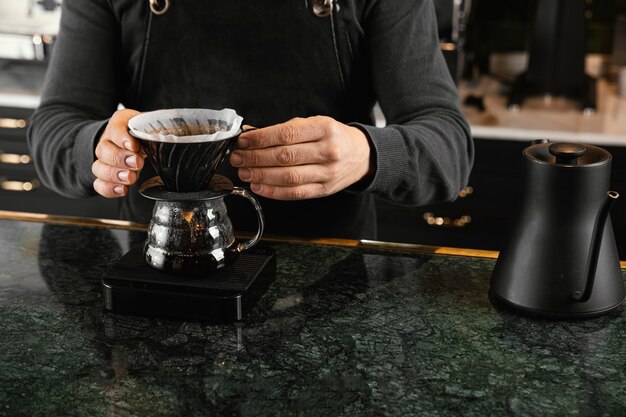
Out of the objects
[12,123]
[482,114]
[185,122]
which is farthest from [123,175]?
[12,123]

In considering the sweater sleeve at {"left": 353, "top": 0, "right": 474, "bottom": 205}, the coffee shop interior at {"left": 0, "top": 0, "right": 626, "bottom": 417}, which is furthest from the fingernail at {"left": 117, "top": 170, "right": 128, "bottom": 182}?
the sweater sleeve at {"left": 353, "top": 0, "right": 474, "bottom": 205}

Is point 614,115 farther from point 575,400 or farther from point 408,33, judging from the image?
point 575,400

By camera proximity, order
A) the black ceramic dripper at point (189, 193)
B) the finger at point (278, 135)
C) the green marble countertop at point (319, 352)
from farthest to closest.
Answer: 1. the finger at point (278, 135)
2. the black ceramic dripper at point (189, 193)
3. the green marble countertop at point (319, 352)

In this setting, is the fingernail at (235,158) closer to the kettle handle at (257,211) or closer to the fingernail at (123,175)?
the kettle handle at (257,211)

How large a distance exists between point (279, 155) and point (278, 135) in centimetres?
3

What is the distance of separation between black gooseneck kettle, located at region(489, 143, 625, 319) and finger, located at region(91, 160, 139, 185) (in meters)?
0.53

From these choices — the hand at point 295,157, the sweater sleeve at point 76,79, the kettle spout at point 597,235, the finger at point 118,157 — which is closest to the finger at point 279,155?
the hand at point 295,157

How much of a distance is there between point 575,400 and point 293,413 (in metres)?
0.31

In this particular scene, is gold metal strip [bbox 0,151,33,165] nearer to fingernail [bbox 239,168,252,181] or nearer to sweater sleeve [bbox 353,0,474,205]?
sweater sleeve [bbox 353,0,474,205]

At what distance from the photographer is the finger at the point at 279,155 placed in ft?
3.86

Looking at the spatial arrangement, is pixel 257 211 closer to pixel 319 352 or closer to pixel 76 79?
pixel 319 352

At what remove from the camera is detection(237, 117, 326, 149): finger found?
1.17 m

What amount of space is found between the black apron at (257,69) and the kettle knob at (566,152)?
603 mm

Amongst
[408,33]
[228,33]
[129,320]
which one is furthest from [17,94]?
[129,320]
